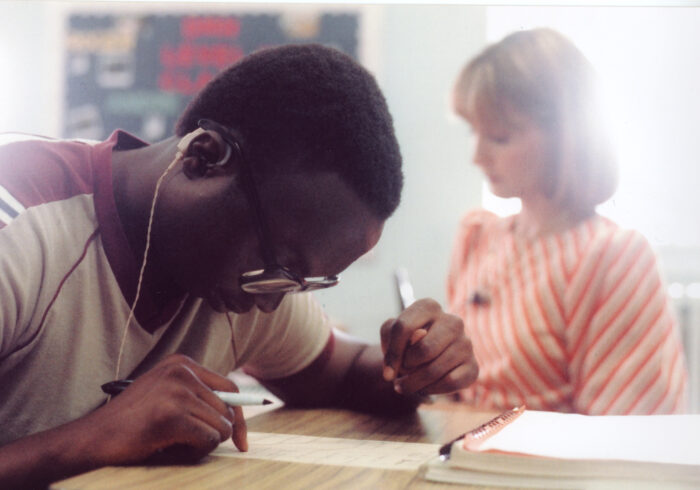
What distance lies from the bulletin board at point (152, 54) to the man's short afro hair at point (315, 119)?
14 cm

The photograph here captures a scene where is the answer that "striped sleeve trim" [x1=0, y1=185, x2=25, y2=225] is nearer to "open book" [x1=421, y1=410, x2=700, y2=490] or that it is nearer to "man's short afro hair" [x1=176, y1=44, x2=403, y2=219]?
"man's short afro hair" [x1=176, y1=44, x2=403, y2=219]

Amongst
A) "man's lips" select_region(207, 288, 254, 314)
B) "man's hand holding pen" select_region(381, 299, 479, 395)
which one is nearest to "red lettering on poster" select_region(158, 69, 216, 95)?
"man's lips" select_region(207, 288, 254, 314)

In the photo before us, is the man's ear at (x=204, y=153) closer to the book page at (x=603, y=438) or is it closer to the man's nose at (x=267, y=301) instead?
the man's nose at (x=267, y=301)

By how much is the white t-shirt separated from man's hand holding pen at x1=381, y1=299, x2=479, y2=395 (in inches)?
9.1

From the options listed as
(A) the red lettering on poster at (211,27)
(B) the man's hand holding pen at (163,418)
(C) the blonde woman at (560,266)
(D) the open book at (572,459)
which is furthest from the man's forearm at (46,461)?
(C) the blonde woman at (560,266)

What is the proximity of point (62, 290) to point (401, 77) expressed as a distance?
48cm

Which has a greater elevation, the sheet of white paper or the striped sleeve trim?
the striped sleeve trim

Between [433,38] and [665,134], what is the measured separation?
29cm

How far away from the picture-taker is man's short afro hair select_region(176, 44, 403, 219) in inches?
25.5

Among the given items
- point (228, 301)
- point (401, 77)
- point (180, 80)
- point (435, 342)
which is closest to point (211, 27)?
point (180, 80)

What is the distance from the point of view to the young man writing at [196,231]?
0.61 metres

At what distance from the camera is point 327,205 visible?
655 mm

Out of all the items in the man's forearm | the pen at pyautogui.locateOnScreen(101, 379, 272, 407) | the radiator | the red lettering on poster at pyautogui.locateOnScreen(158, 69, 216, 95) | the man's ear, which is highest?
the red lettering on poster at pyautogui.locateOnScreen(158, 69, 216, 95)

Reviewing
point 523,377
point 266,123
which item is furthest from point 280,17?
point 523,377
